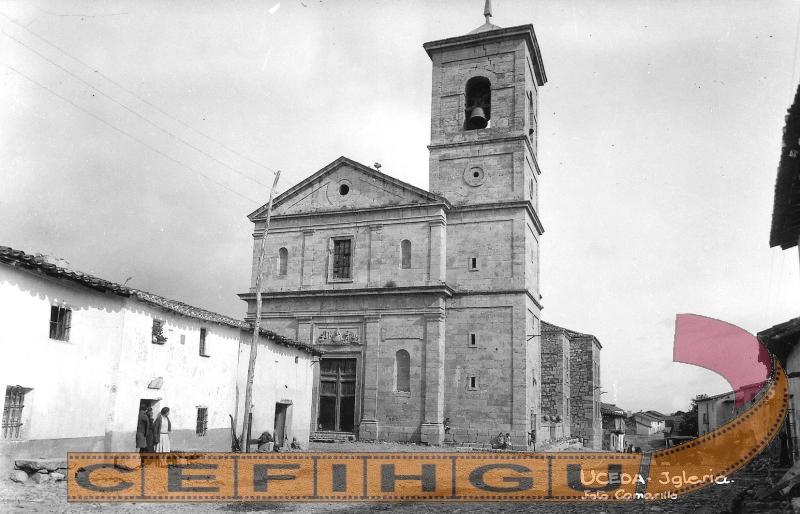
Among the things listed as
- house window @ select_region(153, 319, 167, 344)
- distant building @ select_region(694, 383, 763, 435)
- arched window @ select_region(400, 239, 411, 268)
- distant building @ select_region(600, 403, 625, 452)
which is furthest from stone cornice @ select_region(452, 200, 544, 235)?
distant building @ select_region(600, 403, 625, 452)

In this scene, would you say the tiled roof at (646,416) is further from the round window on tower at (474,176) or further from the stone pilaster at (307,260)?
the stone pilaster at (307,260)

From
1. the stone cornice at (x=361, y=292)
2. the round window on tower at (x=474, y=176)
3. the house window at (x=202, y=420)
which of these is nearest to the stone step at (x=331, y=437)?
the stone cornice at (x=361, y=292)

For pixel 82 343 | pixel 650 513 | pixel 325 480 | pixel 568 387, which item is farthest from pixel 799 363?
pixel 568 387

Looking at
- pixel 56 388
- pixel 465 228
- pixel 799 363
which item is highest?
pixel 465 228

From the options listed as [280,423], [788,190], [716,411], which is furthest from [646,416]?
[788,190]

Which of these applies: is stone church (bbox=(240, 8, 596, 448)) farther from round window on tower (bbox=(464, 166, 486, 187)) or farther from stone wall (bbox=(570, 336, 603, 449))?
stone wall (bbox=(570, 336, 603, 449))

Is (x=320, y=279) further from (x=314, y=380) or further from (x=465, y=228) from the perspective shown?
(x=465, y=228)

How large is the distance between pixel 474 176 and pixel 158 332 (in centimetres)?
1620

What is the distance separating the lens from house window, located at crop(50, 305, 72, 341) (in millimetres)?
13820

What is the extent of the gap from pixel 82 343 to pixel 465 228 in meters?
17.2

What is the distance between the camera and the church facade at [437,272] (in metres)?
27.0

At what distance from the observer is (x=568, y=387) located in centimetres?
4012

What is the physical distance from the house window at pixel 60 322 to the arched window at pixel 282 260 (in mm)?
15967

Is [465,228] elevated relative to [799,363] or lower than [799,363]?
elevated
